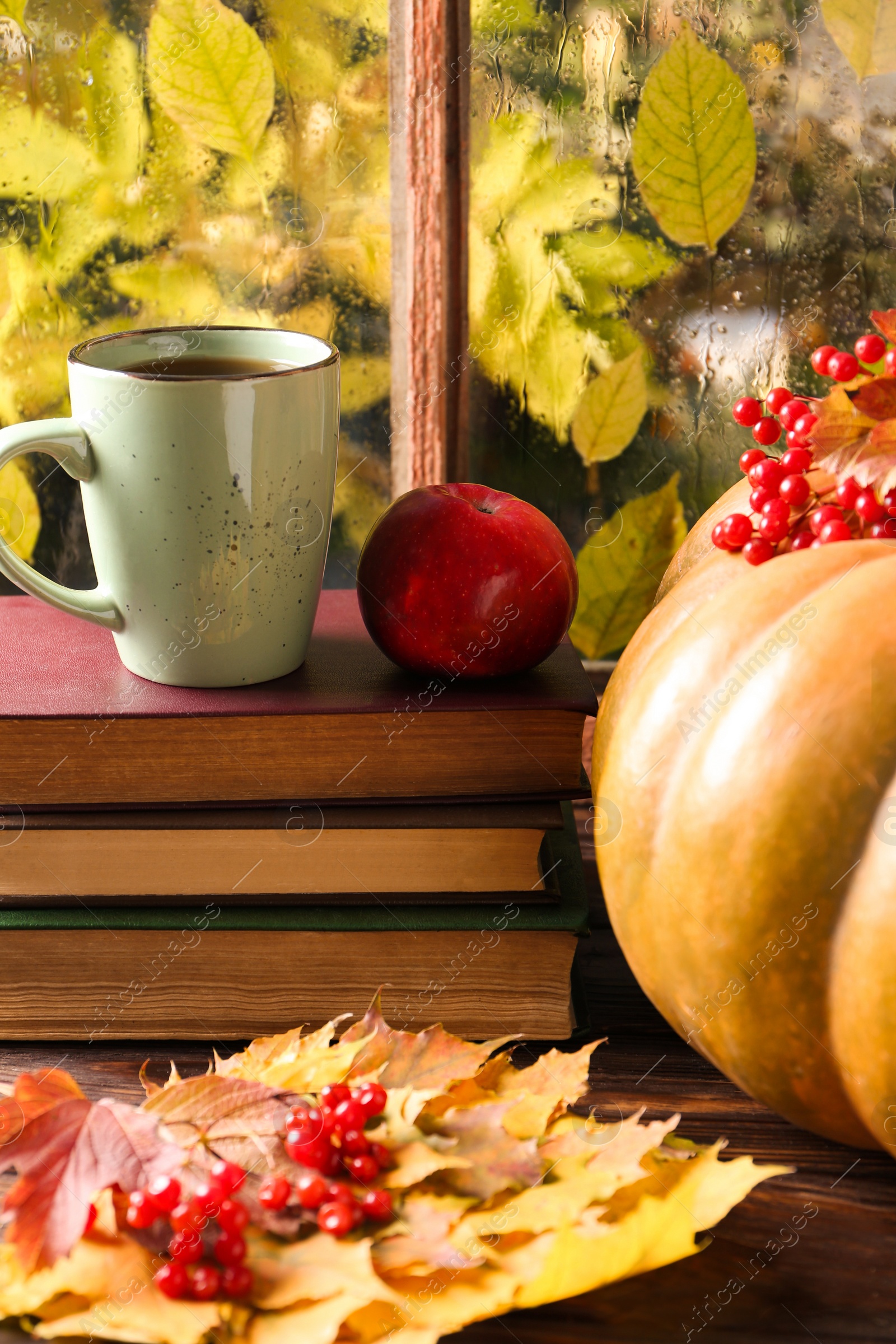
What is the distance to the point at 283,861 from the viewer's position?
22.2 inches

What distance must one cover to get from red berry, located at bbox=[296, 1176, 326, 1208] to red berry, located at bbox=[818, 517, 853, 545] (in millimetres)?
319

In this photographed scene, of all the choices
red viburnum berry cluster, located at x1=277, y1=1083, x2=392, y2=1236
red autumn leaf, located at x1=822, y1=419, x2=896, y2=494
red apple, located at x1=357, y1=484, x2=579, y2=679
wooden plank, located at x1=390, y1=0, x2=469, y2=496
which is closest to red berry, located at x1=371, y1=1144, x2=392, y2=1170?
red viburnum berry cluster, located at x1=277, y1=1083, x2=392, y2=1236

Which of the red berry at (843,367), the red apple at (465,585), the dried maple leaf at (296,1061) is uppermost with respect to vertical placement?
the red berry at (843,367)

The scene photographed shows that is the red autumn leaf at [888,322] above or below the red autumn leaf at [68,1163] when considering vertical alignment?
above

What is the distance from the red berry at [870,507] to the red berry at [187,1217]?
37 cm

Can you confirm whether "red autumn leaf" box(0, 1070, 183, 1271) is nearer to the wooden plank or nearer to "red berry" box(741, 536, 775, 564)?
"red berry" box(741, 536, 775, 564)

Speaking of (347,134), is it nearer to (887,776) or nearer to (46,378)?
(46,378)

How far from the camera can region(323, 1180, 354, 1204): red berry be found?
0.43 metres

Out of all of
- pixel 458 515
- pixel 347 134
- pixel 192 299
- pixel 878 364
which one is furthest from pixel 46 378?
pixel 878 364

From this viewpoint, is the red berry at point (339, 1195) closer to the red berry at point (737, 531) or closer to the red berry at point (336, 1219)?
the red berry at point (336, 1219)

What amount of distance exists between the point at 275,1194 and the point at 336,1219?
0.08ft

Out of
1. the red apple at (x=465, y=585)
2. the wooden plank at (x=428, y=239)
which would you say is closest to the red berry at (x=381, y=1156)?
the red apple at (x=465, y=585)

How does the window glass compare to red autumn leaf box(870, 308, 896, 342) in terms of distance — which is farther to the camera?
the window glass

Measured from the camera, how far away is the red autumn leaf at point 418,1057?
1.65 ft
